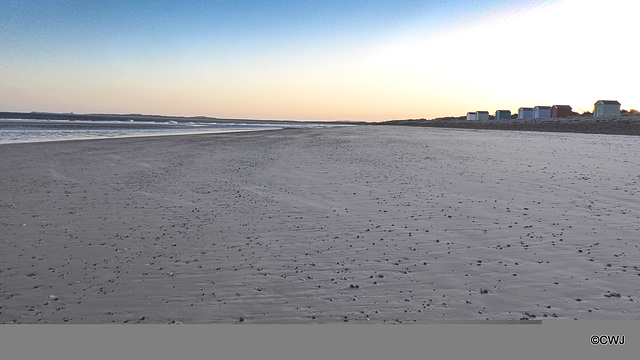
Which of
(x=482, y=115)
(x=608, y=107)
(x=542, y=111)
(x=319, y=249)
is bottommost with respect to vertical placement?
(x=319, y=249)

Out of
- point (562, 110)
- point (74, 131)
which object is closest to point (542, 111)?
point (562, 110)

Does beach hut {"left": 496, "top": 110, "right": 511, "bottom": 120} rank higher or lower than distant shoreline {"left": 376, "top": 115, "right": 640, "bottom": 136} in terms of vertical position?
higher

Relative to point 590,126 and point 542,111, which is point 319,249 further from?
point 542,111

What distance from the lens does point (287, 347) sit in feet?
14.0

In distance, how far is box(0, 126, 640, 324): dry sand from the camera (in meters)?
4.89

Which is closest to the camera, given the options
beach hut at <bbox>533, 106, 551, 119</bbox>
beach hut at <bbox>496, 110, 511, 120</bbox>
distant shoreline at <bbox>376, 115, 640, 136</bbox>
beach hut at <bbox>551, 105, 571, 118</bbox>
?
distant shoreline at <bbox>376, 115, 640, 136</bbox>

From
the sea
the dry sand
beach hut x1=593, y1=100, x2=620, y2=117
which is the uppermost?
beach hut x1=593, y1=100, x2=620, y2=117

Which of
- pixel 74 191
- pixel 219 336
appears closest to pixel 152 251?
pixel 219 336

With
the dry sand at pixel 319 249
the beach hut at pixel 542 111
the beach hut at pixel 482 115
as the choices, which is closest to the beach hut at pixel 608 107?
the beach hut at pixel 542 111

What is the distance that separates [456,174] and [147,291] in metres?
12.5

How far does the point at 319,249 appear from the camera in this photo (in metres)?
7.00

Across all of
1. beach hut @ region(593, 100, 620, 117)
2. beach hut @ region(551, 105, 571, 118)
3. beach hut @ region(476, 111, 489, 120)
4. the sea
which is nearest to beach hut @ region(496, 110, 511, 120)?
beach hut @ region(476, 111, 489, 120)

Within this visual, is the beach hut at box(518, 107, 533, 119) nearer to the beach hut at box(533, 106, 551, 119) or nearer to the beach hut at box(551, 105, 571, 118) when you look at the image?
the beach hut at box(533, 106, 551, 119)

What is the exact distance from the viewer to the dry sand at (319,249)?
4895 millimetres
